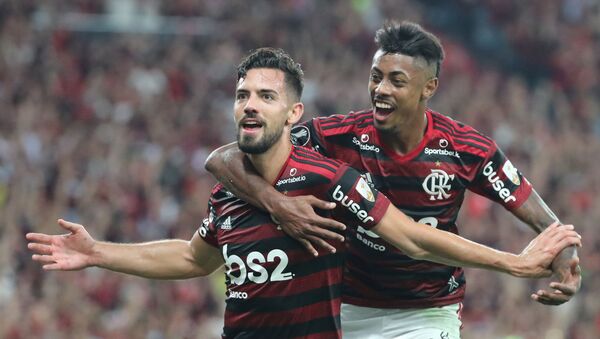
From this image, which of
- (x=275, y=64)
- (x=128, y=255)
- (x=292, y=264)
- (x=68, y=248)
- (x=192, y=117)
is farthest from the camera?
(x=192, y=117)

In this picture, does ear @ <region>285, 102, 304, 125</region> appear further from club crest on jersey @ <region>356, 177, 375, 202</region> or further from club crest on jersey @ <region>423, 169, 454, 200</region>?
club crest on jersey @ <region>423, 169, 454, 200</region>

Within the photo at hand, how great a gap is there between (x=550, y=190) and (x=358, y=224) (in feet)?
31.4

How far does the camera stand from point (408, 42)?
6.20m

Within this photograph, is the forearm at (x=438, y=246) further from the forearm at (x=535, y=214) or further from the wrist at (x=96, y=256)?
the wrist at (x=96, y=256)

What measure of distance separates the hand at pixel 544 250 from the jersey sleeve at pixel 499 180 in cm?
42

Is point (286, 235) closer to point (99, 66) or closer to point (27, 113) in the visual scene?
point (27, 113)

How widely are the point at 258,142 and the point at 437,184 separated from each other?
4.01 ft

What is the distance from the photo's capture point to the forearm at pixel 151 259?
19.2ft

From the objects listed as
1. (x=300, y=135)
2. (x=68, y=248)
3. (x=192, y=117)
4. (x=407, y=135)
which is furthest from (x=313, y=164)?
(x=192, y=117)

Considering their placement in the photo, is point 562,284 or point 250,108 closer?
point 250,108

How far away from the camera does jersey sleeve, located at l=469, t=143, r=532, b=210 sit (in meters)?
6.20

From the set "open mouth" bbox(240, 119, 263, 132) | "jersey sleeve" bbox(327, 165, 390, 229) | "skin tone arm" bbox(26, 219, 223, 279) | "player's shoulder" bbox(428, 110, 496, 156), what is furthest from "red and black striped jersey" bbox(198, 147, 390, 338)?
"player's shoulder" bbox(428, 110, 496, 156)

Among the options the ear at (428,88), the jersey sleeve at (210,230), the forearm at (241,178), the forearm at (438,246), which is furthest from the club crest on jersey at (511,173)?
the jersey sleeve at (210,230)

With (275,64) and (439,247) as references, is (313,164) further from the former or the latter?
(439,247)
